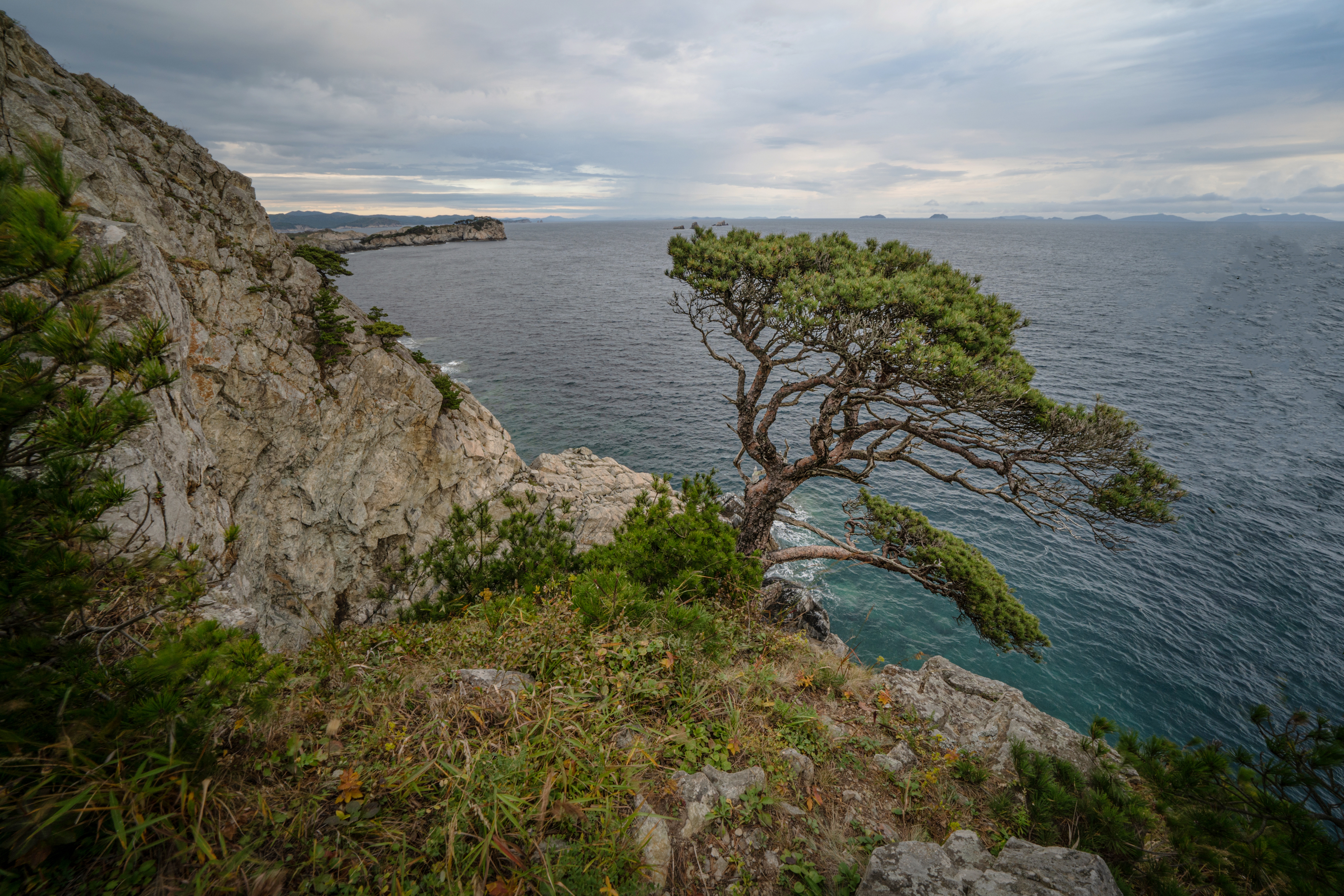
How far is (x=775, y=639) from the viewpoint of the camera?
854 cm

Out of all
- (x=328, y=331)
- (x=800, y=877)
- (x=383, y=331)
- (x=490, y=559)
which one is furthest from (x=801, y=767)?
(x=383, y=331)

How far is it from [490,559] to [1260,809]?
10.3 metres

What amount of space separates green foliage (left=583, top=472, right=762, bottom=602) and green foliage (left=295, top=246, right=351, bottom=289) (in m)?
15.0

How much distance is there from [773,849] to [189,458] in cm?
1093

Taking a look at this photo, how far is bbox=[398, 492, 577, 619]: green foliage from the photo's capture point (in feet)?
29.8

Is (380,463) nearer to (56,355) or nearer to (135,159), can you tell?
(135,159)

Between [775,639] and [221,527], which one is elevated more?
[221,527]

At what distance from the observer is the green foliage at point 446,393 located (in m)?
19.2

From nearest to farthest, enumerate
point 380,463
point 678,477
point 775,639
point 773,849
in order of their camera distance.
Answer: point 773,849
point 775,639
point 380,463
point 678,477

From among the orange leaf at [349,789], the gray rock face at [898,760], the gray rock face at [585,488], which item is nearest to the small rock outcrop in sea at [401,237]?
the gray rock face at [585,488]

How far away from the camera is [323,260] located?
1683cm

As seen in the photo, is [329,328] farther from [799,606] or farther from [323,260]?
[799,606]

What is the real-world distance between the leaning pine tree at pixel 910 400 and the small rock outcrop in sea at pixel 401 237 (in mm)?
138885

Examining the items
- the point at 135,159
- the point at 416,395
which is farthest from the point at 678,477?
the point at 135,159
